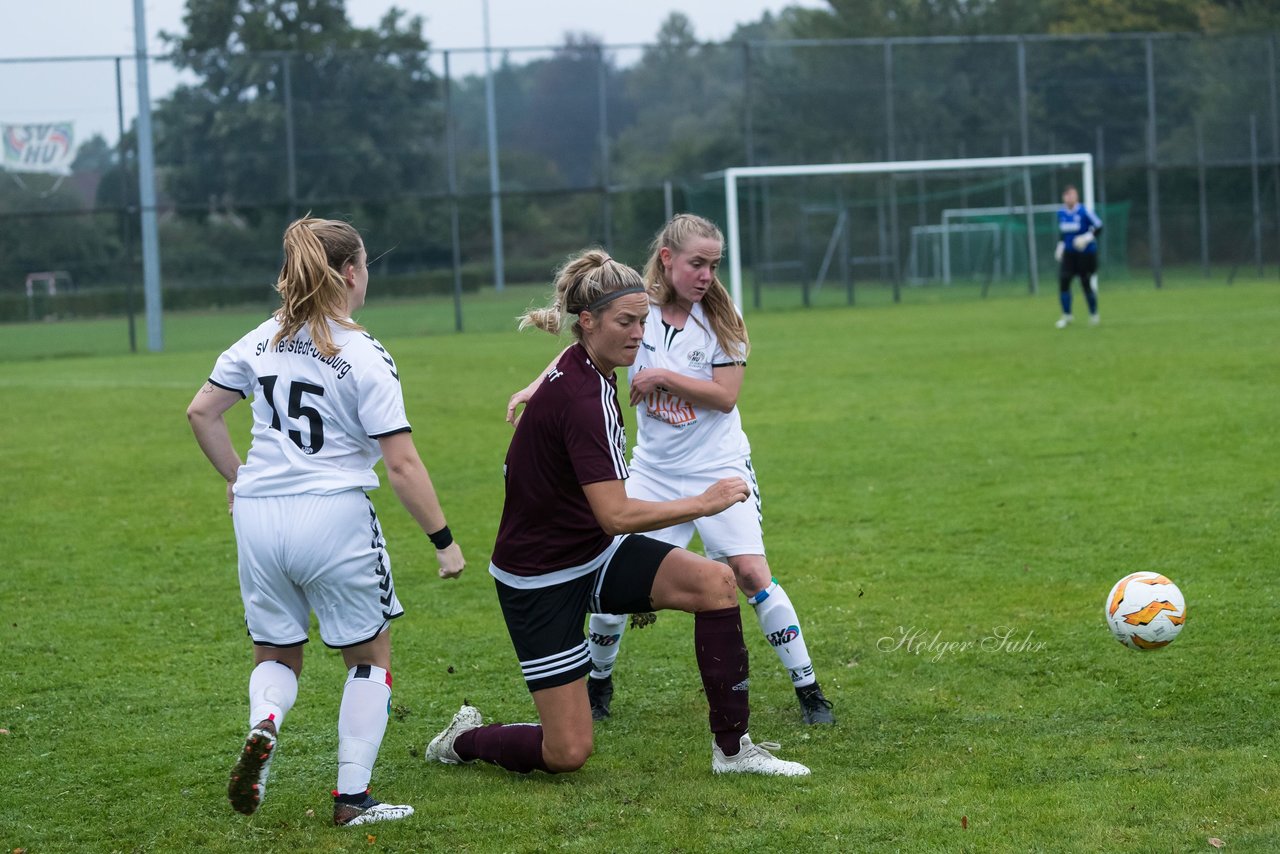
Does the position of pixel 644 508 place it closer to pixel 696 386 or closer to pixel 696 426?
pixel 696 386

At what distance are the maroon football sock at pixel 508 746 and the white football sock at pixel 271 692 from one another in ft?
2.22

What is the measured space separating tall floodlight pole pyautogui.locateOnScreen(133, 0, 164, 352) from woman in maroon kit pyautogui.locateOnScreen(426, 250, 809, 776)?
23.9 meters

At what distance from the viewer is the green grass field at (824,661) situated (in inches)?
164

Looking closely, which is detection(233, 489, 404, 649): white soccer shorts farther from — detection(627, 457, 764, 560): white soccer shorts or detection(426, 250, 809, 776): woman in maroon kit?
detection(627, 457, 764, 560): white soccer shorts

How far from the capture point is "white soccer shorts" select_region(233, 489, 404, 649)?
4.14 metres

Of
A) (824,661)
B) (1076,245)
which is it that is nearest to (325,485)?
(824,661)

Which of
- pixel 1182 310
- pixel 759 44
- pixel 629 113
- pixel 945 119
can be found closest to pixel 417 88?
pixel 629 113

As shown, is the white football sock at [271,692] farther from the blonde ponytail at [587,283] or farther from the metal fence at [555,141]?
the metal fence at [555,141]

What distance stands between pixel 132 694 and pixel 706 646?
259 cm

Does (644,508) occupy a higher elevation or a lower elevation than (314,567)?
higher

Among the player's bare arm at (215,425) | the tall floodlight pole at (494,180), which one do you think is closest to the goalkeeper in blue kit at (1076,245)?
the tall floodlight pole at (494,180)

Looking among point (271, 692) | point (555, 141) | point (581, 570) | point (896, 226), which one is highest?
point (555, 141)

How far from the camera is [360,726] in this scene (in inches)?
167

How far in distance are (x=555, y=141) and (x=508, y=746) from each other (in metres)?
27.0
